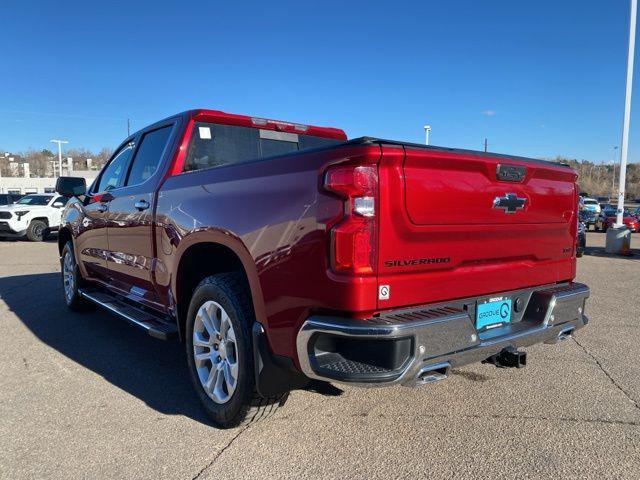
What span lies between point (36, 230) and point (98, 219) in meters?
14.7

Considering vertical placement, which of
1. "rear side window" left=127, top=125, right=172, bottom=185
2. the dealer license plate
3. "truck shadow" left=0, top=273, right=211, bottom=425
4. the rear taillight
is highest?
"rear side window" left=127, top=125, right=172, bottom=185

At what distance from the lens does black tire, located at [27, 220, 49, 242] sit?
1759cm

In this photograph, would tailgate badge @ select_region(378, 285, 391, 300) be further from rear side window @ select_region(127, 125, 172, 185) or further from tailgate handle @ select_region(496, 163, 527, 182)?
rear side window @ select_region(127, 125, 172, 185)

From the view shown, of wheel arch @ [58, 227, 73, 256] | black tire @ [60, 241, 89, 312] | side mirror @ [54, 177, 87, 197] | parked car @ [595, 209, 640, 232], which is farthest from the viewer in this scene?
parked car @ [595, 209, 640, 232]

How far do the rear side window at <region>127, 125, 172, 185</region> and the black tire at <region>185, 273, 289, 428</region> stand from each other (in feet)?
5.19

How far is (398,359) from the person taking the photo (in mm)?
2385

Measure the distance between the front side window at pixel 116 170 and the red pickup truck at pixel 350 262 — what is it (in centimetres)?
103

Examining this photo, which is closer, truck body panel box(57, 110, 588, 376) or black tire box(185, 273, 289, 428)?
truck body panel box(57, 110, 588, 376)

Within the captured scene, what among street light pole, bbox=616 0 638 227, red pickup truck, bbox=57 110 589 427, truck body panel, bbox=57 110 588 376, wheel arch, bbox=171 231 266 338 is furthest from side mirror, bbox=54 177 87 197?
street light pole, bbox=616 0 638 227

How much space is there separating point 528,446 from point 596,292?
5.77 m

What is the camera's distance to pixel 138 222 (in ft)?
14.0

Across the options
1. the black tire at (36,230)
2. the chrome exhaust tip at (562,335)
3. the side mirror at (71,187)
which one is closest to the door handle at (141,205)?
the side mirror at (71,187)

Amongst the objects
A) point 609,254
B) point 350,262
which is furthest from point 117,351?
point 609,254

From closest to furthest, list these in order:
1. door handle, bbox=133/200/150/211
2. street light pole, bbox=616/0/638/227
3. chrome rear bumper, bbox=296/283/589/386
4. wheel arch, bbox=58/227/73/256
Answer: chrome rear bumper, bbox=296/283/589/386 < door handle, bbox=133/200/150/211 < wheel arch, bbox=58/227/73/256 < street light pole, bbox=616/0/638/227
